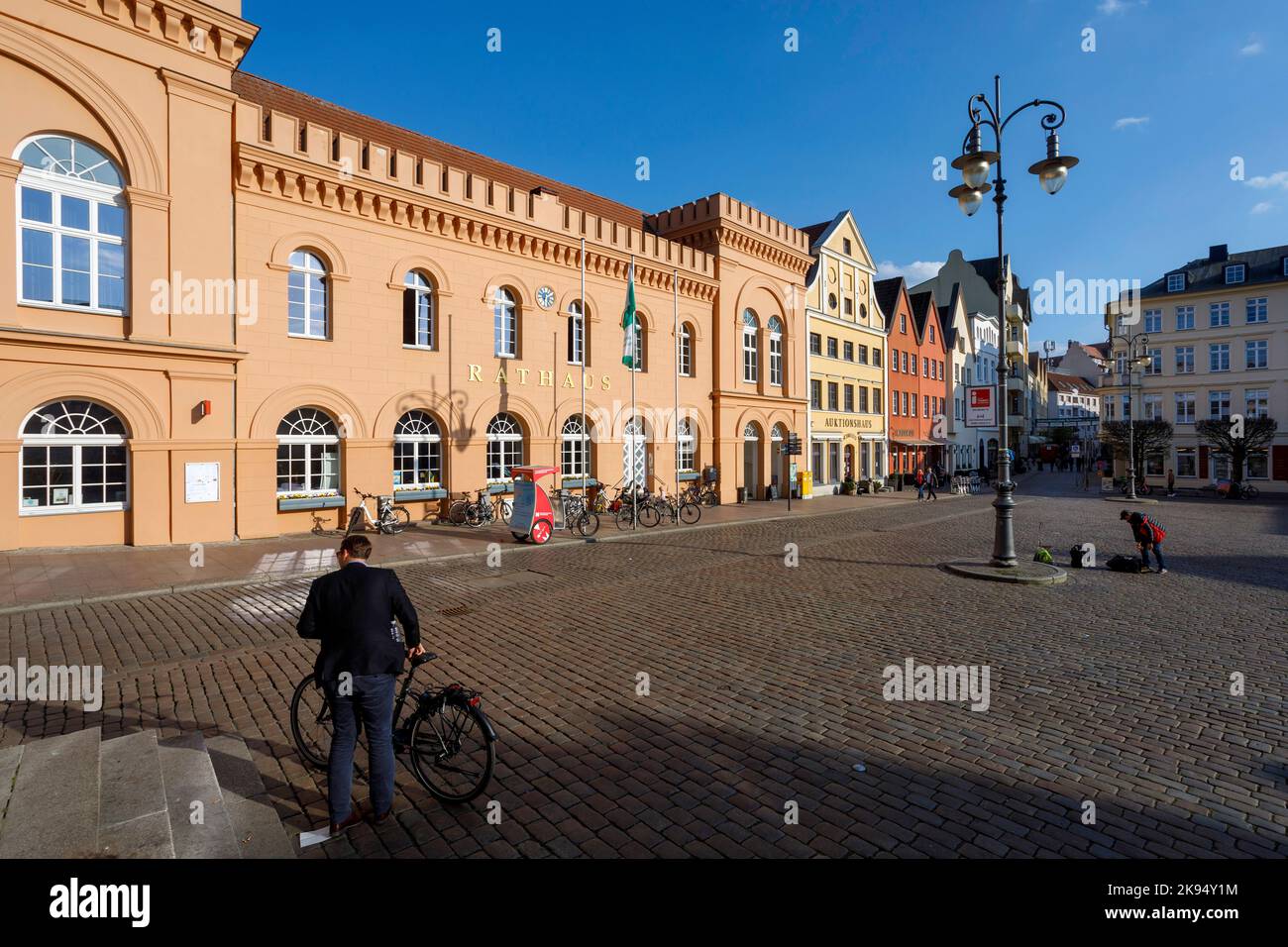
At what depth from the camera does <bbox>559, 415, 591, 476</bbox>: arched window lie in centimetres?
2372

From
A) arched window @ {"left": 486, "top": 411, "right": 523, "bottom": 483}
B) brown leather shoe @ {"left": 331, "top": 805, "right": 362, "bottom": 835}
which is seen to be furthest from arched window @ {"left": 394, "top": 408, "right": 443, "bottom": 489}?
brown leather shoe @ {"left": 331, "top": 805, "right": 362, "bottom": 835}

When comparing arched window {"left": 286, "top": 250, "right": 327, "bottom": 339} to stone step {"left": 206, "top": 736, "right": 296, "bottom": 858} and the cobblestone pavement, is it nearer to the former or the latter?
the cobblestone pavement

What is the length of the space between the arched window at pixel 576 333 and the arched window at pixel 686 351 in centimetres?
570

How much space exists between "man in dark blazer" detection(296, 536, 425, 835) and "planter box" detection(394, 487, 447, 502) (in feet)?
52.6

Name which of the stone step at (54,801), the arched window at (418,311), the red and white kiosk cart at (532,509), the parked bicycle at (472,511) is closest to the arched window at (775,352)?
the parked bicycle at (472,511)

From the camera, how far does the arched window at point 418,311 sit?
19734 mm

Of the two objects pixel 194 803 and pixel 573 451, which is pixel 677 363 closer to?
pixel 573 451

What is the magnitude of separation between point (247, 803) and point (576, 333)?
21.1m

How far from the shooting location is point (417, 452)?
65.2 ft

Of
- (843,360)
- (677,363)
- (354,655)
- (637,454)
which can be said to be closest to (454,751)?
(354,655)

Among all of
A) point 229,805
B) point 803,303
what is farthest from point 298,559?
→ point 803,303
